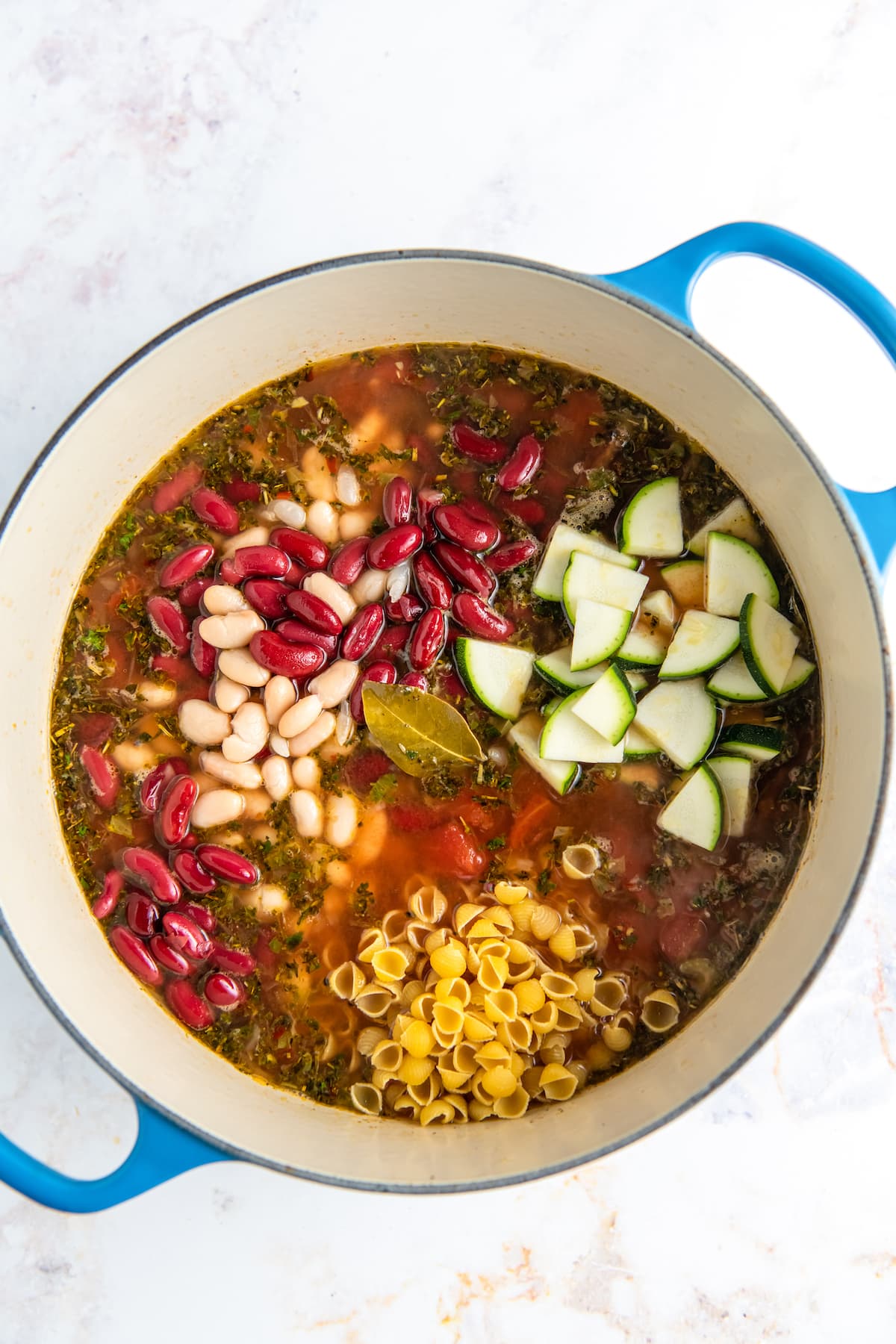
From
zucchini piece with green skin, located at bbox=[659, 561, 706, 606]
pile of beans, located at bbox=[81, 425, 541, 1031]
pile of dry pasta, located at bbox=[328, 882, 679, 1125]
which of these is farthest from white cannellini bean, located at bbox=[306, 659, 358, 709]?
zucchini piece with green skin, located at bbox=[659, 561, 706, 606]

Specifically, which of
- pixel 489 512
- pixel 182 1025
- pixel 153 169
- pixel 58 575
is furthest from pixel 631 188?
pixel 182 1025

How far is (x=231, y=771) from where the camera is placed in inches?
78.7

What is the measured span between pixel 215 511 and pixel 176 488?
0.12 m

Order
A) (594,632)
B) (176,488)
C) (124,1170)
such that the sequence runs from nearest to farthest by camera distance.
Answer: (124,1170), (594,632), (176,488)

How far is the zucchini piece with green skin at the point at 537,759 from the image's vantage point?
1981mm

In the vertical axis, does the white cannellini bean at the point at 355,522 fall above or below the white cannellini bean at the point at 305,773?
above

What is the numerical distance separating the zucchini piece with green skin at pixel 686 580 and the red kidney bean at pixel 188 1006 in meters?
1.24

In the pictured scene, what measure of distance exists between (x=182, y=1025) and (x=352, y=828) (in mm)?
520

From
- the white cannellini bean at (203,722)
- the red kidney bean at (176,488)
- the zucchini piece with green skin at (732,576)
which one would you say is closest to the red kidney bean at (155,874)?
the white cannellini bean at (203,722)

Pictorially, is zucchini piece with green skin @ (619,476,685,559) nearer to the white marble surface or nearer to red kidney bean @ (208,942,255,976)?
the white marble surface

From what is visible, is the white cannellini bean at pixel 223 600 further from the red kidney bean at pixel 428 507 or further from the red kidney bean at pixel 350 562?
the red kidney bean at pixel 428 507

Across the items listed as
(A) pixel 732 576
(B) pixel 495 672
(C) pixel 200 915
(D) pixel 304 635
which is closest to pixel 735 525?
(A) pixel 732 576

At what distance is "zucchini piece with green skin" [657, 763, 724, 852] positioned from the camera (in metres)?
1.96

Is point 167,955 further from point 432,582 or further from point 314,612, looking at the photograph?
point 432,582
